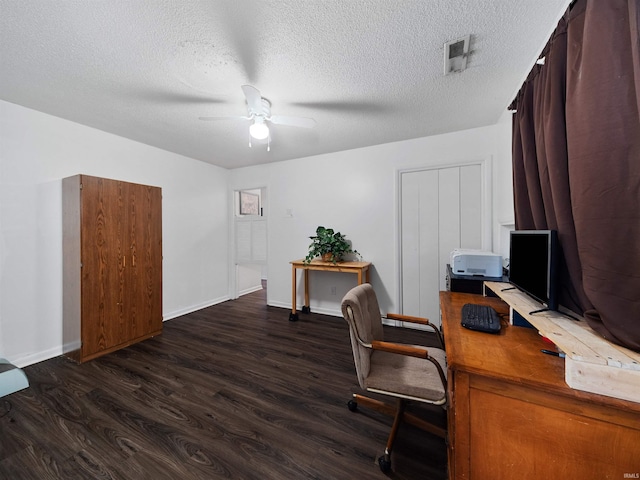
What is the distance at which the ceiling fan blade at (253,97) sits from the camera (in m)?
1.73

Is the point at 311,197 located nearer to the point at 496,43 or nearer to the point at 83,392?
the point at 496,43

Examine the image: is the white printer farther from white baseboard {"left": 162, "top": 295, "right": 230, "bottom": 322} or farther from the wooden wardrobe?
white baseboard {"left": 162, "top": 295, "right": 230, "bottom": 322}

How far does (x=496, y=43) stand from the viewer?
1541 mm

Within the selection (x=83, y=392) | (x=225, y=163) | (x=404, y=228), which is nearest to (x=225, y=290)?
(x=225, y=163)

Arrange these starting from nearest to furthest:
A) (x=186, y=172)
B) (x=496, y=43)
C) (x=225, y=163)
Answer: (x=496, y=43) < (x=186, y=172) < (x=225, y=163)

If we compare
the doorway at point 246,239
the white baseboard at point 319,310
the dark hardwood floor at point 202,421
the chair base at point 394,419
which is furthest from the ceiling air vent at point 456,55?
the doorway at point 246,239

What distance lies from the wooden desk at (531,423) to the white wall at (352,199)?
2063 millimetres

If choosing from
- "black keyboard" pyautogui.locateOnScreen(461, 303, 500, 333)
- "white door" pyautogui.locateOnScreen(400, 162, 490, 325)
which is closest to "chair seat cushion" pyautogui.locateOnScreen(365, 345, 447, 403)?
"black keyboard" pyautogui.locateOnScreen(461, 303, 500, 333)

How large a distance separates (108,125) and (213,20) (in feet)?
7.25

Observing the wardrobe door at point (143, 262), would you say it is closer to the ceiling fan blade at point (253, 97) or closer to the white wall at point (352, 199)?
the white wall at point (352, 199)

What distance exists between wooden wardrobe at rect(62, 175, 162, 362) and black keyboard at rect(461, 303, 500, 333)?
3.27 metres

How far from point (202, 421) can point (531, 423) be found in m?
1.83

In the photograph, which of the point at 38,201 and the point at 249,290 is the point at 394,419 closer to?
the point at 38,201

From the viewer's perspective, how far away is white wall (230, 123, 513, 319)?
292 centimetres
